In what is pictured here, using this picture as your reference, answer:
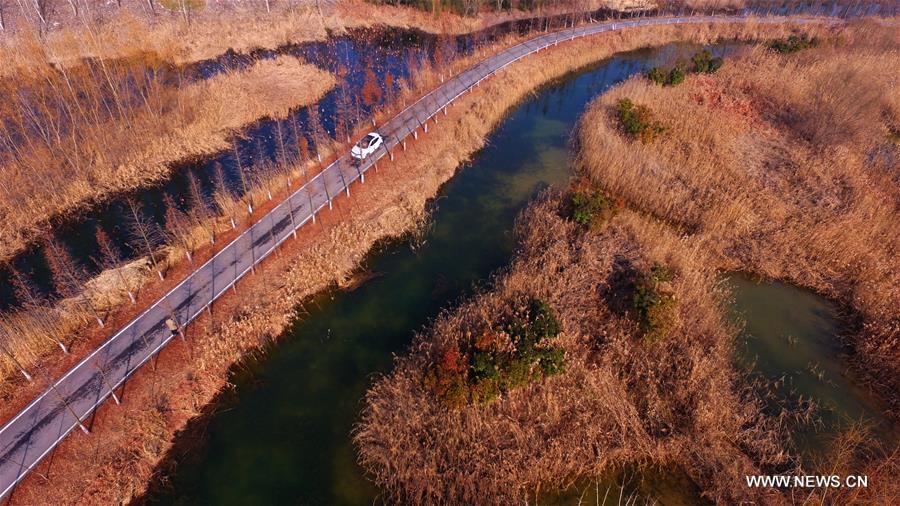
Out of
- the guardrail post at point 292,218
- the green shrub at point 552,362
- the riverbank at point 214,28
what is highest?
the riverbank at point 214,28

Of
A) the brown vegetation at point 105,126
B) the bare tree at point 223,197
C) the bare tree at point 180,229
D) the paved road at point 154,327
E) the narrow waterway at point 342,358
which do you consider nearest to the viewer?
the paved road at point 154,327

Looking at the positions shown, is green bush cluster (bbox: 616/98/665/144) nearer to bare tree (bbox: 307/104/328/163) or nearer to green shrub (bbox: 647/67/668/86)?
green shrub (bbox: 647/67/668/86)

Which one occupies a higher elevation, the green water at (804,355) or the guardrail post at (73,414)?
the guardrail post at (73,414)

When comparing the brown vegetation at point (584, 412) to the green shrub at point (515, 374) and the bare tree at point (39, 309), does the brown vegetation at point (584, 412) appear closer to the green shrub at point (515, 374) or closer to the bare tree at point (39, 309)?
the green shrub at point (515, 374)

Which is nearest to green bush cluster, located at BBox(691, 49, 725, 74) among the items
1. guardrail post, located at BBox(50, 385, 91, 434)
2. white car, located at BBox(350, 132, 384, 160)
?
white car, located at BBox(350, 132, 384, 160)

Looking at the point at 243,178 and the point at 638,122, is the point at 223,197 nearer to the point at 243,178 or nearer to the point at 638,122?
the point at 243,178

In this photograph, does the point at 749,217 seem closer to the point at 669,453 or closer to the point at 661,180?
the point at 661,180

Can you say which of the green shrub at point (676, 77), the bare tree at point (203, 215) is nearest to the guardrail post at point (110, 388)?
the bare tree at point (203, 215)
